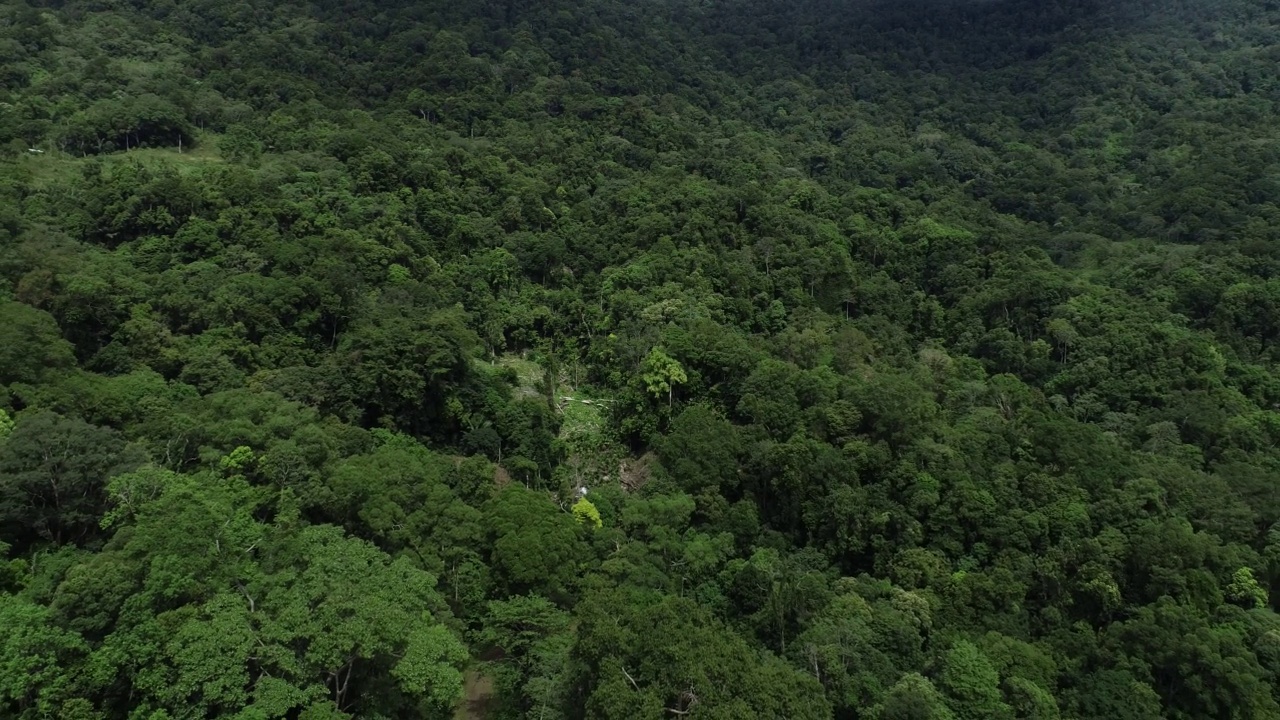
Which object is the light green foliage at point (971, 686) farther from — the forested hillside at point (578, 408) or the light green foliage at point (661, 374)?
the light green foliage at point (661, 374)

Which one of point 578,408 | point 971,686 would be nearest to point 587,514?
point 578,408

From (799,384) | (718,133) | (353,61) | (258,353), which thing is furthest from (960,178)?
(258,353)

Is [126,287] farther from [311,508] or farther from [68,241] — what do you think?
[311,508]

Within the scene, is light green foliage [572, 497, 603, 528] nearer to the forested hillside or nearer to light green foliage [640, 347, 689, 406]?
the forested hillside

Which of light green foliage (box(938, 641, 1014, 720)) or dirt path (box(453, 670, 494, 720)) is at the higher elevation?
light green foliage (box(938, 641, 1014, 720))

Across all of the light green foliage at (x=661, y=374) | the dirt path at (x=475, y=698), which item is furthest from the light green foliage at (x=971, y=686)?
the light green foliage at (x=661, y=374)

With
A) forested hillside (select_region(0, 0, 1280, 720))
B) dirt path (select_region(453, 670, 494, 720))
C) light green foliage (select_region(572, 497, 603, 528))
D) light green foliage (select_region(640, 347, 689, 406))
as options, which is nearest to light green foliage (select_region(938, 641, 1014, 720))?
forested hillside (select_region(0, 0, 1280, 720))

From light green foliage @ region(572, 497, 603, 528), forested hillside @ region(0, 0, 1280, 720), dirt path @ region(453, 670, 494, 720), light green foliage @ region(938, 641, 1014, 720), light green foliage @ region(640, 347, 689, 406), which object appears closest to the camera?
forested hillside @ region(0, 0, 1280, 720)

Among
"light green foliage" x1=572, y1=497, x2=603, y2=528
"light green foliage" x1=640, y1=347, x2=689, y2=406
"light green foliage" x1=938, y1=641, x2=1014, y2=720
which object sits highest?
"light green foliage" x1=938, y1=641, x2=1014, y2=720

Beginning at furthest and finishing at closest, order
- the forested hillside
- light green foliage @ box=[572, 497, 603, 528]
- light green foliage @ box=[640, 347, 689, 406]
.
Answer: light green foliage @ box=[640, 347, 689, 406] < light green foliage @ box=[572, 497, 603, 528] < the forested hillside
